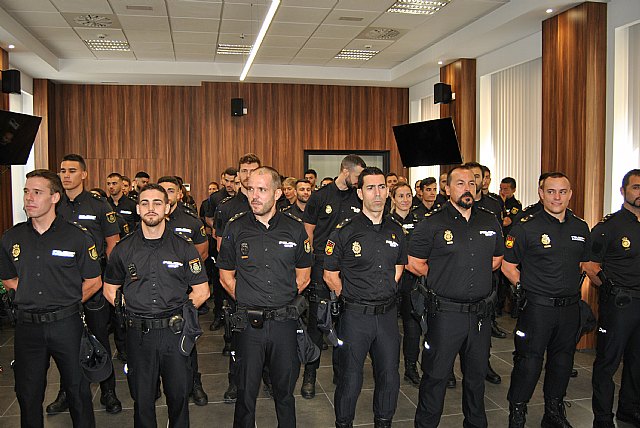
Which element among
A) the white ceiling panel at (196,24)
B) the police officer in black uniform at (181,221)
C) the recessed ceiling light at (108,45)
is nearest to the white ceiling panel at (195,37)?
the white ceiling panel at (196,24)

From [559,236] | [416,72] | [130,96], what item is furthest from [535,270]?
[130,96]

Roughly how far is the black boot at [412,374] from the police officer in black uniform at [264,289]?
5.93 feet

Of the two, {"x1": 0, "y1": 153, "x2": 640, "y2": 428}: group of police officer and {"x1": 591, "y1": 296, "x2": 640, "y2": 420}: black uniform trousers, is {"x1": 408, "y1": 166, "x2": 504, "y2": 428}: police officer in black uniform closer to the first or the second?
{"x1": 0, "y1": 153, "x2": 640, "y2": 428}: group of police officer

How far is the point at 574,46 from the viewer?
21.4 feet

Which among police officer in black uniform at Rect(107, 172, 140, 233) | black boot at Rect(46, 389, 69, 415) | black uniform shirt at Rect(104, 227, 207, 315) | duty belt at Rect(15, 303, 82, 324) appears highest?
police officer in black uniform at Rect(107, 172, 140, 233)

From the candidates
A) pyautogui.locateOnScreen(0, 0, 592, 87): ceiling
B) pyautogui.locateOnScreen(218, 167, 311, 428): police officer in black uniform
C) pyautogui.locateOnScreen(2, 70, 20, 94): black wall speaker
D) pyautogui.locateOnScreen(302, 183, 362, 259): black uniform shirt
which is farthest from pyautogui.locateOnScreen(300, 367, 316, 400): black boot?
pyautogui.locateOnScreen(2, 70, 20, 94): black wall speaker

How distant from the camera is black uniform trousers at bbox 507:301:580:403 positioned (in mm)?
3881

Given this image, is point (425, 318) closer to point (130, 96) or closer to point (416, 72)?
point (416, 72)

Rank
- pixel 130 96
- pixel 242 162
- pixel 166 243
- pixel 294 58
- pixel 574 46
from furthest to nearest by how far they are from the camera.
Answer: pixel 130 96, pixel 294 58, pixel 574 46, pixel 242 162, pixel 166 243

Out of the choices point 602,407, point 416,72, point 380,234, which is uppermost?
point 416,72

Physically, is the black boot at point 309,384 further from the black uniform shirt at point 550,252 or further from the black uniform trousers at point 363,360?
the black uniform shirt at point 550,252

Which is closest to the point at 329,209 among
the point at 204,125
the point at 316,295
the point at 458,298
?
the point at 316,295

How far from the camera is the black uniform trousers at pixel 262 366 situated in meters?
3.44

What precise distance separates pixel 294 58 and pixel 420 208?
15.6 feet
